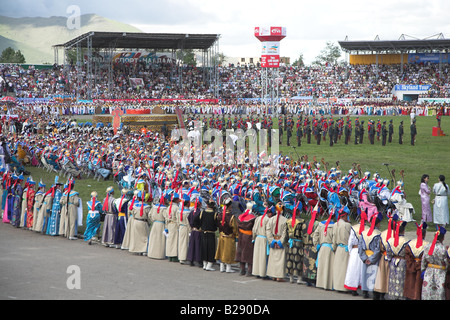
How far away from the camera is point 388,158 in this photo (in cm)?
2606

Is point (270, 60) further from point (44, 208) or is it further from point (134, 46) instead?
point (44, 208)

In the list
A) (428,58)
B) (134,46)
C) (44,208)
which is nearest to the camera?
(44,208)

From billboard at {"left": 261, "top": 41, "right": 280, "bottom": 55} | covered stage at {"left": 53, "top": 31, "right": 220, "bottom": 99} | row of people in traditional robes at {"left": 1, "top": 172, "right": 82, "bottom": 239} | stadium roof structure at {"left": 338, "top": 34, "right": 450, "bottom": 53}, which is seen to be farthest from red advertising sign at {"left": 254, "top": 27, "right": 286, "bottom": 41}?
row of people in traditional robes at {"left": 1, "top": 172, "right": 82, "bottom": 239}

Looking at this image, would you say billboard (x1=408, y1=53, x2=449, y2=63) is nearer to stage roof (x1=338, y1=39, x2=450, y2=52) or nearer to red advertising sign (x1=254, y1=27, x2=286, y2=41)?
stage roof (x1=338, y1=39, x2=450, y2=52)

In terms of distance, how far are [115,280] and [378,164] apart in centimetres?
1676

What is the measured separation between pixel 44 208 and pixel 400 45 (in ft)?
167

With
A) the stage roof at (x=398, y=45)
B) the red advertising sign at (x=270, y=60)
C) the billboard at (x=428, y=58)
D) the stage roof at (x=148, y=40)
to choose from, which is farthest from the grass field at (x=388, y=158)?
the billboard at (x=428, y=58)

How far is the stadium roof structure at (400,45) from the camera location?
186 feet

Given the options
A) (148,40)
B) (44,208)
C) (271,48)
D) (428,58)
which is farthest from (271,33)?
(44,208)

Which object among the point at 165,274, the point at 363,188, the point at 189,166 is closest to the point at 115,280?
the point at 165,274

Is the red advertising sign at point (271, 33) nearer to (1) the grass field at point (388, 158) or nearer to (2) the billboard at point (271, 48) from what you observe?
(2) the billboard at point (271, 48)

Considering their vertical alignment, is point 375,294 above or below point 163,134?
below
